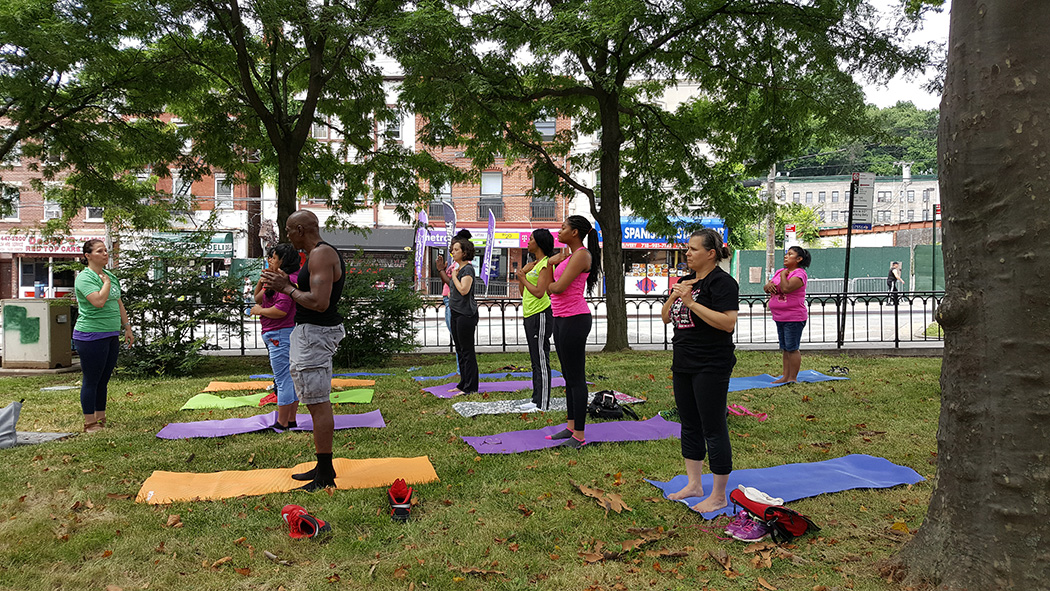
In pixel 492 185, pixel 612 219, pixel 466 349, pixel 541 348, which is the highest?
pixel 492 185

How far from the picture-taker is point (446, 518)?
152 inches

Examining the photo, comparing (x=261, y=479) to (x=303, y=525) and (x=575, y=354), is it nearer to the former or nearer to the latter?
(x=303, y=525)

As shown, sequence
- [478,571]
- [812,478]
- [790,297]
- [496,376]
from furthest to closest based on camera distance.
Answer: [496,376] < [790,297] < [812,478] < [478,571]

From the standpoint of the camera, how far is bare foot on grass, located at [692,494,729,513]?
389cm

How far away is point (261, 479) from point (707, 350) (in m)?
3.23

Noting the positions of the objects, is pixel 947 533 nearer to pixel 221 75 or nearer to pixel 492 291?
pixel 221 75

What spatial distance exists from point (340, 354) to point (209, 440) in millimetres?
4875

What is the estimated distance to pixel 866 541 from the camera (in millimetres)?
3514

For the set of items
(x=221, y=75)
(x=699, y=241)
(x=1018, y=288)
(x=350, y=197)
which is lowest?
(x=1018, y=288)

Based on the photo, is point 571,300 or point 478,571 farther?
point 571,300

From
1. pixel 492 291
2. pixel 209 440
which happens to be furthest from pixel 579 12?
pixel 492 291

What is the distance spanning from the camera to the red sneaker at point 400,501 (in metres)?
3.82

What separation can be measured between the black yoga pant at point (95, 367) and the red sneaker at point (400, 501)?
3779 millimetres

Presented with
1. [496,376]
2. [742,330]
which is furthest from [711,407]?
[742,330]
